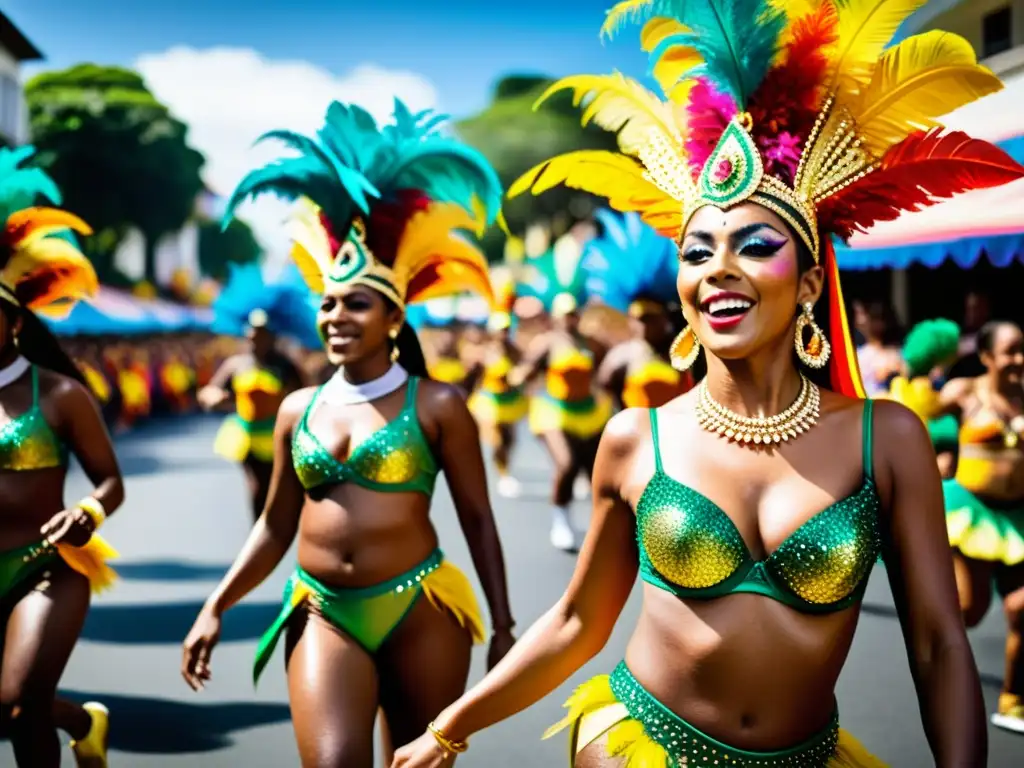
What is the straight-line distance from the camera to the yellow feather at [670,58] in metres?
2.81

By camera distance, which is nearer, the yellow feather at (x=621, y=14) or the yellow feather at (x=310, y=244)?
the yellow feather at (x=621, y=14)

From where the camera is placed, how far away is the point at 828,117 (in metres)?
2.63

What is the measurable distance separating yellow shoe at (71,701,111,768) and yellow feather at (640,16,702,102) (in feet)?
10.8

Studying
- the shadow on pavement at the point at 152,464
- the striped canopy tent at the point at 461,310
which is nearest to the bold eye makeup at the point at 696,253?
the shadow on pavement at the point at 152,464

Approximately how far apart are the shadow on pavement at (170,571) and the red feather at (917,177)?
7.51 meters

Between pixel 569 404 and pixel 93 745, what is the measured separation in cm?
693

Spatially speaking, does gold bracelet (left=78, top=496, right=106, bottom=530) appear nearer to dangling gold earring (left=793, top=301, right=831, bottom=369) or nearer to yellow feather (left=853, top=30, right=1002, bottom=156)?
dangling gold earring (left=793, top=301, right=831, bottom=369)

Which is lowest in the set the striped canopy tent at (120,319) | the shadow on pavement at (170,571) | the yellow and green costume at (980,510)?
the striped canopy tent at (120,319)

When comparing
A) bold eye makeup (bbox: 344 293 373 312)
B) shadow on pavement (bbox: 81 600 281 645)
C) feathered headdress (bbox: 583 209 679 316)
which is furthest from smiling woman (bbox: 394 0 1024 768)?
feathered headdress (bbox: 583 209 679 316)

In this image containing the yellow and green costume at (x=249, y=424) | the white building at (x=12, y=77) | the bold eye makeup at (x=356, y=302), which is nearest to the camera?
the bold eye makeup at (x=356, y=302)

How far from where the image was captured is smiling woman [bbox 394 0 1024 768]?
2.38 meters

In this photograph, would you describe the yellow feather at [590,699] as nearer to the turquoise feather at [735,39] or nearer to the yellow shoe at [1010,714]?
the turquoise feather at [735,39]

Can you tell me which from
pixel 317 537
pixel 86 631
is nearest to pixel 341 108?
pixel 317 537

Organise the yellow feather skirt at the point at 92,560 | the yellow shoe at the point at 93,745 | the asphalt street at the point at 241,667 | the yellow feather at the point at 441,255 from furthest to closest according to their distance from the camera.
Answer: the asphalt street at the point at 241,667, the yellow shoe at the point at 93,745, the yellow feather at the point at 441,255, the yellow feather skirt at the point at 92,560
